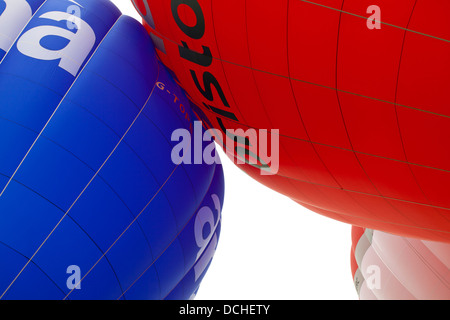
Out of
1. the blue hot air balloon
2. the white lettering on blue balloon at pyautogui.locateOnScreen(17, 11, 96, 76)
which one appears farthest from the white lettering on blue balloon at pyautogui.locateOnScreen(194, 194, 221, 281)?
the white lettering on blue balloon at pyautogui.locateOnScreen(17, 11, 96, 76)

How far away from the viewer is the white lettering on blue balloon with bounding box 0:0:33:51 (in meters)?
3.40

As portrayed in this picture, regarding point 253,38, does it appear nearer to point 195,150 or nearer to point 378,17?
point 378,17

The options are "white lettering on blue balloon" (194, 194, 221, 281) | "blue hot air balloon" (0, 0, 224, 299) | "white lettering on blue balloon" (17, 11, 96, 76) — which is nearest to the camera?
"blue hot air balloon" (0, 0, 224, 299)

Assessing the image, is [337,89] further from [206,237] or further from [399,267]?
[399,267]

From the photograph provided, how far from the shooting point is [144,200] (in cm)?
340

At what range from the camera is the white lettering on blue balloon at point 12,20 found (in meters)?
3.40

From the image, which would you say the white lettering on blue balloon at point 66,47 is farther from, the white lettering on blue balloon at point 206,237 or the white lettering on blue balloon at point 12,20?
the white lettering on blue balloon at point 206,237

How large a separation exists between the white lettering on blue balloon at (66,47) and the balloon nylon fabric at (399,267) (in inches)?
103

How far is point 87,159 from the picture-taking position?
3.21m

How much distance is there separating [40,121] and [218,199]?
139 centimetres

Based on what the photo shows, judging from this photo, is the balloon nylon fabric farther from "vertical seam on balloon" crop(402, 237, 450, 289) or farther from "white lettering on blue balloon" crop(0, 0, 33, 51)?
"white lettering on blue balloon" crop(0, 0, 33, 51)

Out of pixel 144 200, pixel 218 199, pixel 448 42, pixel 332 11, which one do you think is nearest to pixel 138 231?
pixel 144 200

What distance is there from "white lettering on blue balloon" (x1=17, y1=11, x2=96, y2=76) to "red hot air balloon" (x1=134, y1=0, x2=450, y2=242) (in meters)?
0.39
